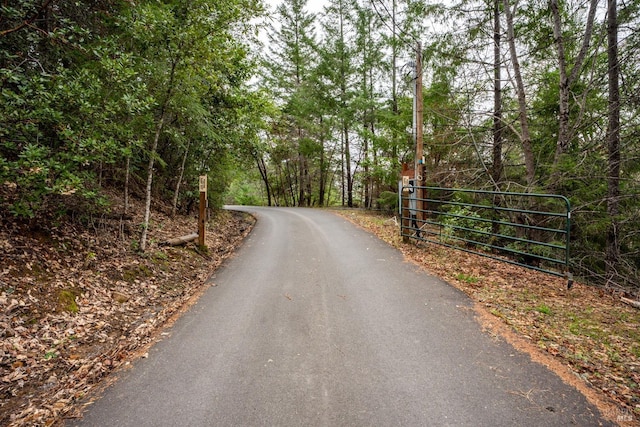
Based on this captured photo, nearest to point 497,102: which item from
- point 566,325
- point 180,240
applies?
point 566,325

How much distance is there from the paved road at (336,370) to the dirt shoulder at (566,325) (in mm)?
228

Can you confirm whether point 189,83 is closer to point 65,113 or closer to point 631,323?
point 65,113

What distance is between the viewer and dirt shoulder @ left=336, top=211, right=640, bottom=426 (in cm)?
254

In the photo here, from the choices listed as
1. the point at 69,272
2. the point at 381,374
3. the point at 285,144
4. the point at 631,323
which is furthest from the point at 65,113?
the point at 285,144

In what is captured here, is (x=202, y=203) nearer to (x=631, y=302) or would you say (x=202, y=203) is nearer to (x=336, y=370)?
(x=336, y=370)

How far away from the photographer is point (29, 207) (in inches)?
163

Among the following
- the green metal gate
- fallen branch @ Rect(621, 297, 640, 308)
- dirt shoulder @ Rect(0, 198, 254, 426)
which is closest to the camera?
dirt shoulder @ Rect(0, 198, 254, 426)

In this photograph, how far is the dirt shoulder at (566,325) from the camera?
99.8 inches

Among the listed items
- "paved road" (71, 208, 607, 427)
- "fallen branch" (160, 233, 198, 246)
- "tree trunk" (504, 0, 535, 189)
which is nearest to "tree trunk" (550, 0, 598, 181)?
"tree trunk" (504, 0, 535, 189)

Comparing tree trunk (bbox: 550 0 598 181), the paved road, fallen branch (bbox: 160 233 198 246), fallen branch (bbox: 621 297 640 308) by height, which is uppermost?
tree trunk (bbox: 550 0 598 181)

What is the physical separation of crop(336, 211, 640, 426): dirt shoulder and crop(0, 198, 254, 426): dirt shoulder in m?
4.21

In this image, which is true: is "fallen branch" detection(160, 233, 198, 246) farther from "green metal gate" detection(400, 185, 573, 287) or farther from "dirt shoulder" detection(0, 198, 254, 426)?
"green metal gate" detection(400, 185, 573, 287)

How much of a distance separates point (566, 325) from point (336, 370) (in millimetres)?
2840

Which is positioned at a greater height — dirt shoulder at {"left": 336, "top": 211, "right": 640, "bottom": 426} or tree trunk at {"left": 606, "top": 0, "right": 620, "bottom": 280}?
tree trunk at {"left": 606, "top": 0, "right": 620, "bottom": 280}
